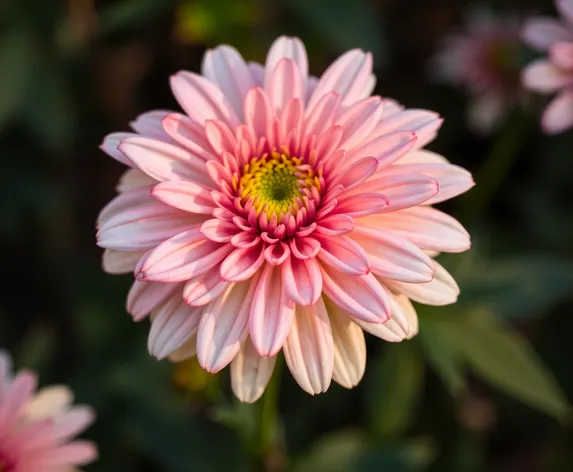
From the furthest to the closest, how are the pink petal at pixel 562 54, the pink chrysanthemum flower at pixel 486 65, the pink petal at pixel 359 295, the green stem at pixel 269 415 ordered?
the pink chrysanthemum flower at pixel 486 65 < the pink petal at pixel 562 54 < the green stem at pixel 269 415 < the pink petal at pixel 359 295

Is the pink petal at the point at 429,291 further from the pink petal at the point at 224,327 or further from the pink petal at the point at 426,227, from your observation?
the pink petal at the point at 224,327

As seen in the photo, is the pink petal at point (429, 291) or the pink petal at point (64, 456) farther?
the pink petal at point (64, 456)

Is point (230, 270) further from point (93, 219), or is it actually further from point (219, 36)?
point (93, 219)

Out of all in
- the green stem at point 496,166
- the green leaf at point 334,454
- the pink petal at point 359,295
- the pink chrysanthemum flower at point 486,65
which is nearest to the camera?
the pink petal at point 359,295

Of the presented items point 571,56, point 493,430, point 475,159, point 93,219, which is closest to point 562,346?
point 493,430

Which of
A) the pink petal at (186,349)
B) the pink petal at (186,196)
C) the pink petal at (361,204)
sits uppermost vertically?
the pink petal at (186,196)

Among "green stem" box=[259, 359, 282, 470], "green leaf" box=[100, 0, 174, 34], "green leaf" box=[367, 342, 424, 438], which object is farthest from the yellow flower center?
"green leaf" box=[100, 0, 174, 34]

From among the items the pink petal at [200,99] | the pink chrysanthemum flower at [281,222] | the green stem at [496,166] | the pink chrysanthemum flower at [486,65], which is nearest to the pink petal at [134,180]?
the pink chrysanthemum flower at [281,222]
